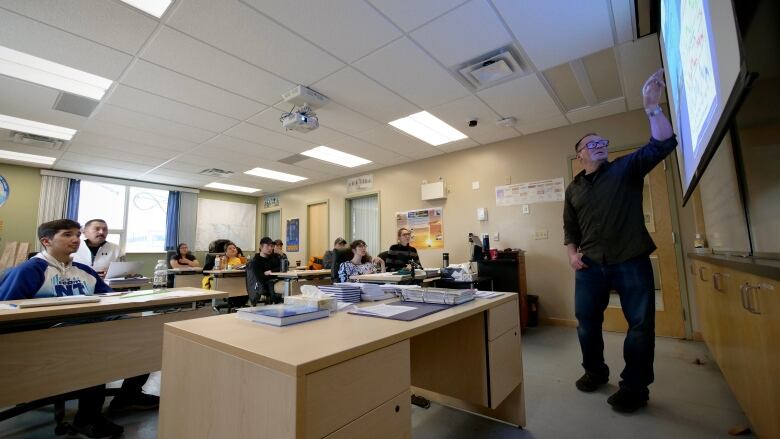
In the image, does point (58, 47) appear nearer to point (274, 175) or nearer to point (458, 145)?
point (274, 175)

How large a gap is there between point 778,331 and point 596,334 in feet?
3.81

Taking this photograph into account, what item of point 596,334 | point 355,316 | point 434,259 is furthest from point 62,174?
point 596,334

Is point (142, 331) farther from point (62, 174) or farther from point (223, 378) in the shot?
point (62, 174)

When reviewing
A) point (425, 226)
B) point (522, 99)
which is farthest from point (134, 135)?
point (522, 99)

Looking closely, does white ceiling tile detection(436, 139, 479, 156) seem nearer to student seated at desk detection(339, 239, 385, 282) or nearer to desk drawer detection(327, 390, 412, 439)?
student seated at desk detection(339, 239, 385, 282)

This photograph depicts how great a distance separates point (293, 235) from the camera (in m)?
7.42

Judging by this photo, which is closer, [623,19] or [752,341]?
[752,341]

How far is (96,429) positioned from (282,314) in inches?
61.3

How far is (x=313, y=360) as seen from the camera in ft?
2.21

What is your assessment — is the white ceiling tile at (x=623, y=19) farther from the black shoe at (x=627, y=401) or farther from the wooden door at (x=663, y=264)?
the black shoe at (x=627, y=401)

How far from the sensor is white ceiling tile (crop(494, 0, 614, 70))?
2.14 metres

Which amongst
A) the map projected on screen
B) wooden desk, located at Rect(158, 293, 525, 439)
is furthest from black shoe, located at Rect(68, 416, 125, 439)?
the map projected on screen

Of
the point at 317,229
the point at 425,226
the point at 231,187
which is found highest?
the point at 231,187

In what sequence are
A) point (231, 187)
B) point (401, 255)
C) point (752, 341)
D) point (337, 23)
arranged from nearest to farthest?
point (752, 341) < point (337, 23) < point (401, 255) < point (231, 187)
